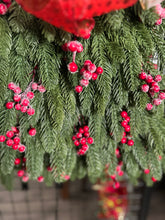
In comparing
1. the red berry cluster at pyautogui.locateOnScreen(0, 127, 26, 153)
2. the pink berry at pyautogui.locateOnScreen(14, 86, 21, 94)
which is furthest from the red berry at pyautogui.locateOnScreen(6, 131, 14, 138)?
the pink berry at pyautogui.locateOnScreen(14, 86, 21, 94)

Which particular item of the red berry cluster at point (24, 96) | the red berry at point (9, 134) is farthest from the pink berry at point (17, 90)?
the red berry at point (9, 134)

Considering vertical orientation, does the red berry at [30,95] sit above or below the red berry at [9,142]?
above

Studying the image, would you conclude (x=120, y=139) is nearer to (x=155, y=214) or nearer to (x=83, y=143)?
(x=83, y=143)

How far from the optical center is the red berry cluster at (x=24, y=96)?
1.59 ft

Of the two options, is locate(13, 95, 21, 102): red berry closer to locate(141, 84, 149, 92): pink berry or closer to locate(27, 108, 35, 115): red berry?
locate(27, 108, 35, 115): red berry

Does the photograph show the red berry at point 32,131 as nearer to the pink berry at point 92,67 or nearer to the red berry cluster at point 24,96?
the red berry cluster at point 24,96

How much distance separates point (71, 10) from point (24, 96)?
231 mm

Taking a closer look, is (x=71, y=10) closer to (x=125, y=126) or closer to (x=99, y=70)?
(x=99, y=70)

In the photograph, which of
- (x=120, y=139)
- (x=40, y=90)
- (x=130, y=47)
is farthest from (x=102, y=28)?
(x=120, y=139)

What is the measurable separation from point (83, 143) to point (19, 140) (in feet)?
0.53

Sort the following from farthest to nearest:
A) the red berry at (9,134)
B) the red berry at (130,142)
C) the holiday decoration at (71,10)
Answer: the red berry at (130,142) < the red berry at (9,134) < the holiday decoration at (71,10)

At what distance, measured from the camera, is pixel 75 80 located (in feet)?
1.62

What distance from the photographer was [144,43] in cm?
48

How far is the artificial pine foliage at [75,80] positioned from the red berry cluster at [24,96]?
0.01 meters
